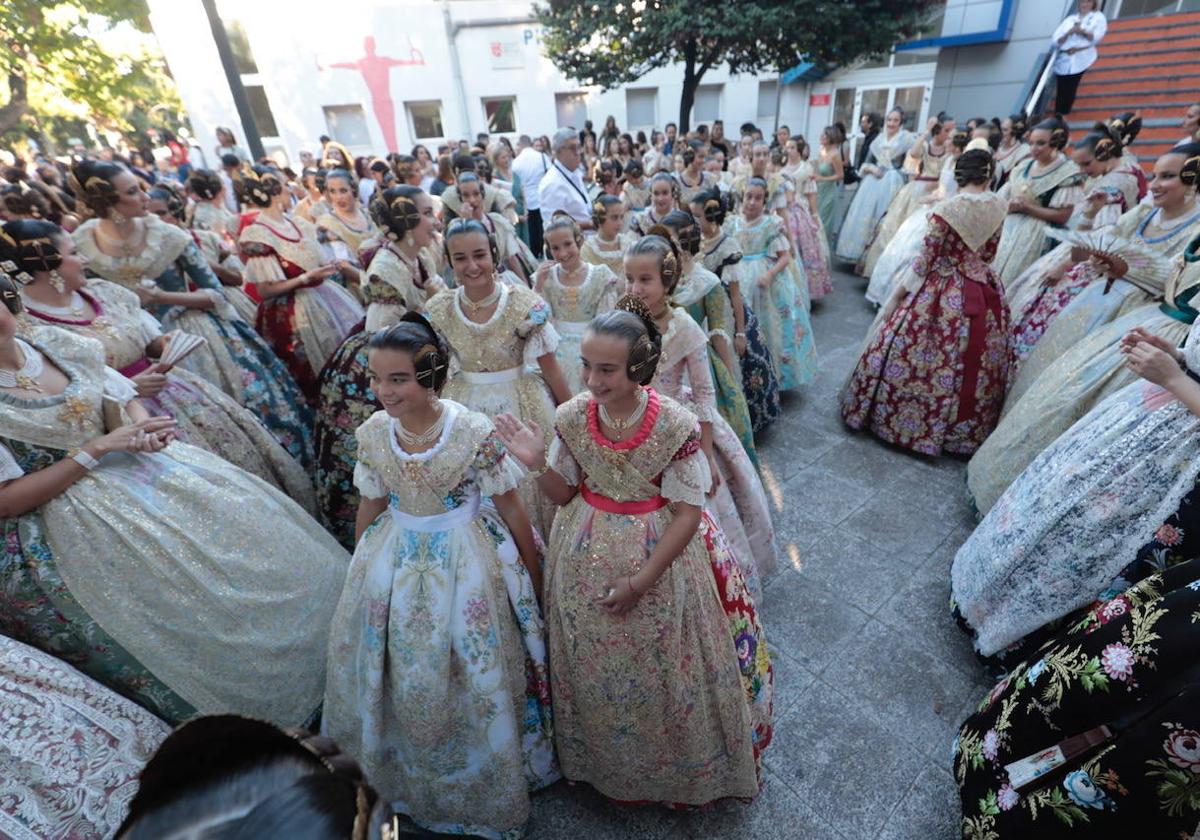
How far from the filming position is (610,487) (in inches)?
77.3

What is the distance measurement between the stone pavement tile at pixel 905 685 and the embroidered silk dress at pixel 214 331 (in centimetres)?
379

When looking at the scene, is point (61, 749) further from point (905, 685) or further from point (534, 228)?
point (534, 228)

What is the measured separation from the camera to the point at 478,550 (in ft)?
6.83

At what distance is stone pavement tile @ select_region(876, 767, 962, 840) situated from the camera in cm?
219

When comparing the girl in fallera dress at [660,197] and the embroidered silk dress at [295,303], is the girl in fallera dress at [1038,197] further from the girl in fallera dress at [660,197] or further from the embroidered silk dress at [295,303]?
the embroidered silk dress at [295,303]

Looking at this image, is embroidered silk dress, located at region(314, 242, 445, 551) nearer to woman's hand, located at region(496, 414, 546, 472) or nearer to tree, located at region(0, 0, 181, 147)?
woman's hand, located at region(496, 414, 546, 472)

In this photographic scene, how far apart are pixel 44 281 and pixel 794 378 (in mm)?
5390

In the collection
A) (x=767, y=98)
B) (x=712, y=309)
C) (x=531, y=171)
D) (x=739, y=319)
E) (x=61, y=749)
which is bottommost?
(x=61, y=749)

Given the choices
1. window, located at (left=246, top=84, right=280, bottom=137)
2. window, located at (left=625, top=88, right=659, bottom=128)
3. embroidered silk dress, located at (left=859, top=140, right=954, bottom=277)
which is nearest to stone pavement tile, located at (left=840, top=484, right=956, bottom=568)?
embroidered silk dress, located at (left=859, top=140, right=954, bottom=277)

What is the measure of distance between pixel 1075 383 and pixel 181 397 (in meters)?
5.27

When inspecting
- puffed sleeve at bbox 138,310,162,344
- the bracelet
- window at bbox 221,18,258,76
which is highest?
window at bbox 221,18,258,76

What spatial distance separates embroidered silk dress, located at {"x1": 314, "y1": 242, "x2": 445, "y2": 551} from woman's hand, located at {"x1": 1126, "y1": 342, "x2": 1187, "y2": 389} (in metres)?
3.47

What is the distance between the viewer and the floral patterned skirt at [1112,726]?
142cm

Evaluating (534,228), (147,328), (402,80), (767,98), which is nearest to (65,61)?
(402,80)
